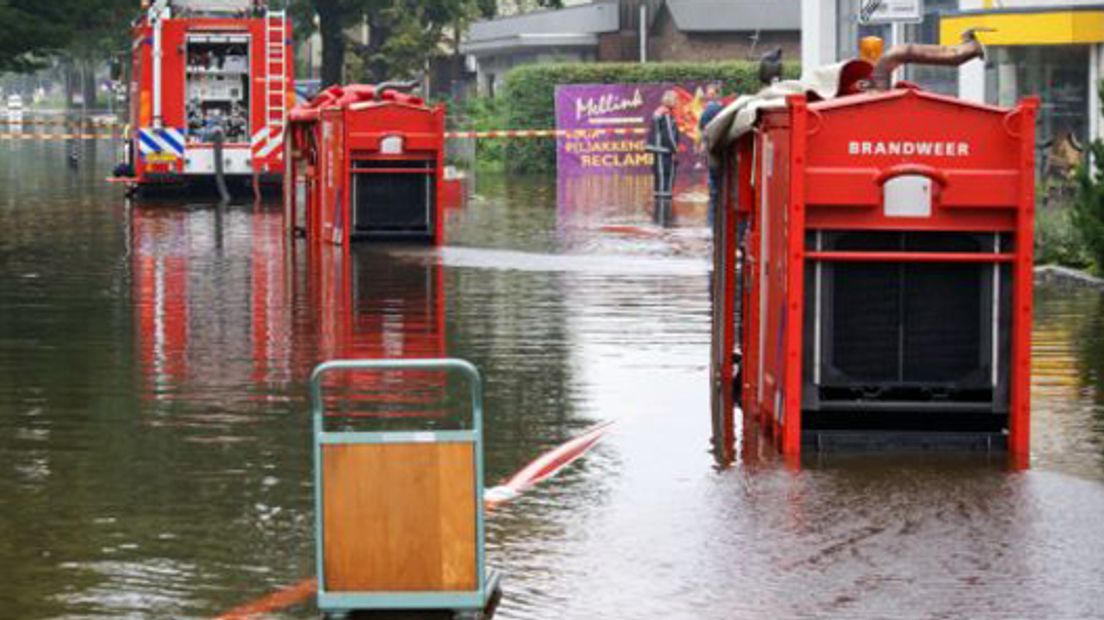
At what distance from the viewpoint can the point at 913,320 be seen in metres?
12.2

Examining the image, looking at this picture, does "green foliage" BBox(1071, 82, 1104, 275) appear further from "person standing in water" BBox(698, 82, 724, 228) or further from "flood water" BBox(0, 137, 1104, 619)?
"person standing in water" BBox(698, 82, 724, 228)

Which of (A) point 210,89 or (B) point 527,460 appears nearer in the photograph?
(B) point 527,460

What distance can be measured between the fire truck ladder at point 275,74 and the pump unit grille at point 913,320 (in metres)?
27.7

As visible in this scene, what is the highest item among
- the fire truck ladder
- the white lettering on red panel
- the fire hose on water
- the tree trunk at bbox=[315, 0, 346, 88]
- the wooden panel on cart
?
the tree trunk at bbox=[315, 0, 346, 88]

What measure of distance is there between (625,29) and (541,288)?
51.1 metres

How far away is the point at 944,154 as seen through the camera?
12148 mm

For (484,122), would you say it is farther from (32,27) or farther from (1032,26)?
(32,27)

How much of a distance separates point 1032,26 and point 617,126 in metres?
16.4

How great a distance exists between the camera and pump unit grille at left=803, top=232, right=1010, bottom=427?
481 inches

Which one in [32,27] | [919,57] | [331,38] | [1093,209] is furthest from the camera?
[331,38]

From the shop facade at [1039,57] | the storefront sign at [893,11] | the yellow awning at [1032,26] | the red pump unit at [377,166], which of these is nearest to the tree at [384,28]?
the shop facade at [1039,57]

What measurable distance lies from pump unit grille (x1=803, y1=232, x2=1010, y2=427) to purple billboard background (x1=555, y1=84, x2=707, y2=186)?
131 ft

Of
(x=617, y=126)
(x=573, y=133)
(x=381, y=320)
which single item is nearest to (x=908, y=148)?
(x=381, y=320)

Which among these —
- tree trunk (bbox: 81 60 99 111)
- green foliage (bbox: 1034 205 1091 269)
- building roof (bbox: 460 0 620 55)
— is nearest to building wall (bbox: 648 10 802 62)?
building roof (bbox: 460 0 620 55)
